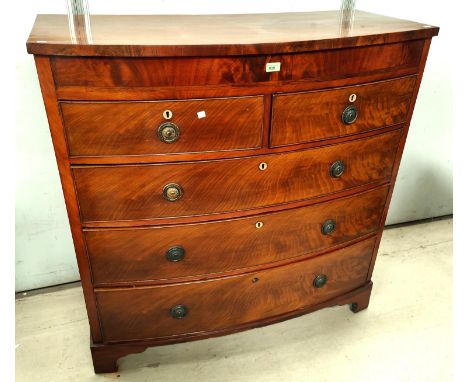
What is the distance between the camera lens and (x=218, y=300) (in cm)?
151

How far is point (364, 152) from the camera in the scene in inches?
57.5

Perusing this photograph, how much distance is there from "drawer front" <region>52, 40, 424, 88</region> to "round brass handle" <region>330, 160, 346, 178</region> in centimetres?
30

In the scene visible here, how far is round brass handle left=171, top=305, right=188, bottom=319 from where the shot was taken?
1.48 metres

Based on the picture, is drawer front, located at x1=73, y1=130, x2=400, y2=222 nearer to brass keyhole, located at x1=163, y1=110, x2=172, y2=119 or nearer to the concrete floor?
brass keyhole, located at x1=163, y1=110, x2=172, y2=119

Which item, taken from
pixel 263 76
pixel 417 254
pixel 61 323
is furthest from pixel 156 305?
pixel 417 254

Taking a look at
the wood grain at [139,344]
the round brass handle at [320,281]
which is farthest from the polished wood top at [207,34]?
the wood grain at [139,344]

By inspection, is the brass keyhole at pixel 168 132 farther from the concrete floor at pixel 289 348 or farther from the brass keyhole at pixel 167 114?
the concrete floor at pixel 289 348

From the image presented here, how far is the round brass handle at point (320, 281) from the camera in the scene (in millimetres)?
1652

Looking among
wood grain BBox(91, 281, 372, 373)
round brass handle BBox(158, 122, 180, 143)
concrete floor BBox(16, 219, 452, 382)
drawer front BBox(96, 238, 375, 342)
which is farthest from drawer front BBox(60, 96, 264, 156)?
concrete floor BBox(16, 219, 452, 382)

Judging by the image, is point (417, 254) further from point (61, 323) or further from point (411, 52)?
point (61, 323)

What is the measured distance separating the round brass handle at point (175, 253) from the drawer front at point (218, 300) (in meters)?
0.13

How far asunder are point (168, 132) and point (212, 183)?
8.7 inches

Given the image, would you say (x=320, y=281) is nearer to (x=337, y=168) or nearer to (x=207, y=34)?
(x=337, y=168)

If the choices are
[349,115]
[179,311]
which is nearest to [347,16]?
[349,115]
